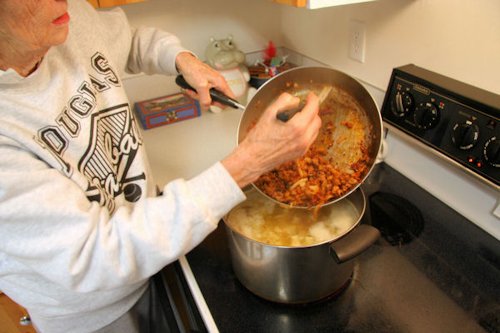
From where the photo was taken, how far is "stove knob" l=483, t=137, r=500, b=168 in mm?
607

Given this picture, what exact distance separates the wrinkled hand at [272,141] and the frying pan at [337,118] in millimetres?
125

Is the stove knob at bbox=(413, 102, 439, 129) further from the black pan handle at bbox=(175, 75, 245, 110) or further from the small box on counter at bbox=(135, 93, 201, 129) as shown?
the small box on counter at bbox=(135, 93, 201, 129)

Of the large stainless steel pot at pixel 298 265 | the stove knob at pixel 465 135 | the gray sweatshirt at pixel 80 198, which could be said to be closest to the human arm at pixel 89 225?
the gray sweatshirt at pixel 80 198

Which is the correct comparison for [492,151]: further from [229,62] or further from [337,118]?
[229,62]

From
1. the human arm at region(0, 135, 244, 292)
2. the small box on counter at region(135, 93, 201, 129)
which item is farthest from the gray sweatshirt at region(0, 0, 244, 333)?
the small box on counter at region(135, 93, 201, 129)

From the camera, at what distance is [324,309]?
0.64 meters

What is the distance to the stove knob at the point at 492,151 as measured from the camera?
0.61m

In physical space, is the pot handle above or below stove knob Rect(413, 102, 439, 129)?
below

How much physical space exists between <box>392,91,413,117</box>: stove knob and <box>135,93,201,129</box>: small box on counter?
2.30 feet

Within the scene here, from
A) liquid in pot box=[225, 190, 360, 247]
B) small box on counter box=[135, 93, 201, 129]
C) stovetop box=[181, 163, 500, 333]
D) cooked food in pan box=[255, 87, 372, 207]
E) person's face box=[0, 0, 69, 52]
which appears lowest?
stovetop box=[181, 163, 500, 333]

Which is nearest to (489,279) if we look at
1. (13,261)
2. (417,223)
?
(417,223)

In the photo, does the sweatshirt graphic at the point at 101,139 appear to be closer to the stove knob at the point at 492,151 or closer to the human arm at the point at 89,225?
the human arm at the point at 89,225

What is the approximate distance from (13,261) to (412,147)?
3.00 ft

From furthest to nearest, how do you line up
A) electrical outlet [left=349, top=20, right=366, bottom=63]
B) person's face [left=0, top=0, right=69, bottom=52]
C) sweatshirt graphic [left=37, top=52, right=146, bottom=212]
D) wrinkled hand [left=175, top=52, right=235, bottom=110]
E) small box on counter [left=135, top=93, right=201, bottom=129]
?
small box on counter [left=135, top=93, right=201, bottom=129] → electrical outlet [left=349, top=20, right=366, bottom=63] → wrinkled hand [left=175, top=52, right=235, bottom=110] → sweatshirt graphic [left=37, top=52, right=146, bottom=212] → person's face [left=0, top=0, right=69, bottom=52]
